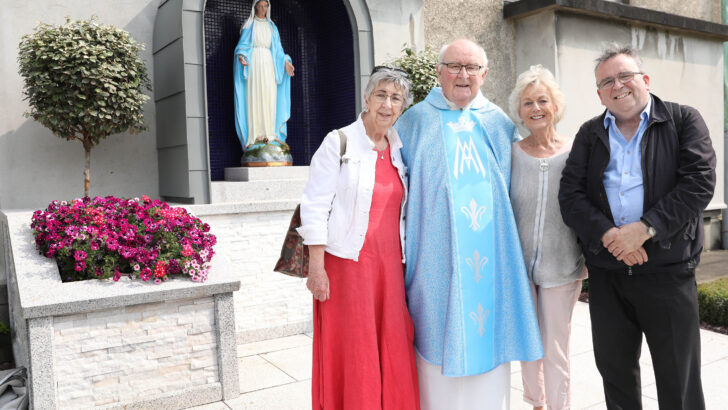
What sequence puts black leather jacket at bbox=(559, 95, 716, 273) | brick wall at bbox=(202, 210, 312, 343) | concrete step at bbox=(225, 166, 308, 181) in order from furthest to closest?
concrete step at bbox=(225, 166, 308, 181) → brick wall at bbox=(202, 210, 312, 343) → black leather jacket at bbox=(559, 95, 716, 273)

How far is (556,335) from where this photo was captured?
2.74 metres

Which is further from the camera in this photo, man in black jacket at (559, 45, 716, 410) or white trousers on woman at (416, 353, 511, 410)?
white trousers on woman at (416, 353, 511, 410)

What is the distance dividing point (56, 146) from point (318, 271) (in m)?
3.94

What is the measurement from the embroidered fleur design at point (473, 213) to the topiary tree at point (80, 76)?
334 cm

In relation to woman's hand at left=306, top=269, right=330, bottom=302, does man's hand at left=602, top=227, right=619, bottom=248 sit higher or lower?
higher

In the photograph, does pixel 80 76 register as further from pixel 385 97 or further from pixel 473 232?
pixel 473 232

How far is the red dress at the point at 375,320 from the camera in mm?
2559

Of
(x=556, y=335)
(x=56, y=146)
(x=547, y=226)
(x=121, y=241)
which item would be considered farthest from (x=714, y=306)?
(x=56, y=146)

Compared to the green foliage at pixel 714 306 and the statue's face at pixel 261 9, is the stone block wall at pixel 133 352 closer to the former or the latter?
the statue's face at pixel 261 9

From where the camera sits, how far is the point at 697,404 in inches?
98.3

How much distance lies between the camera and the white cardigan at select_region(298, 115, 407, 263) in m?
2.54

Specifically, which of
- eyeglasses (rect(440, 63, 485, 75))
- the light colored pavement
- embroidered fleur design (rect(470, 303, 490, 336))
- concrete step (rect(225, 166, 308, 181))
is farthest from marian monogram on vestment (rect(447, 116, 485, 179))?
concrete step (rect(225, 166, 308, 181))

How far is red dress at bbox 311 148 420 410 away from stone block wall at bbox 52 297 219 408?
1.30 meters

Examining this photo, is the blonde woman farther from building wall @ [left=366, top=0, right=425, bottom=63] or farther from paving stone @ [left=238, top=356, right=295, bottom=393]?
building wall @ [left=366, top=0, right=425, bottom=63]
